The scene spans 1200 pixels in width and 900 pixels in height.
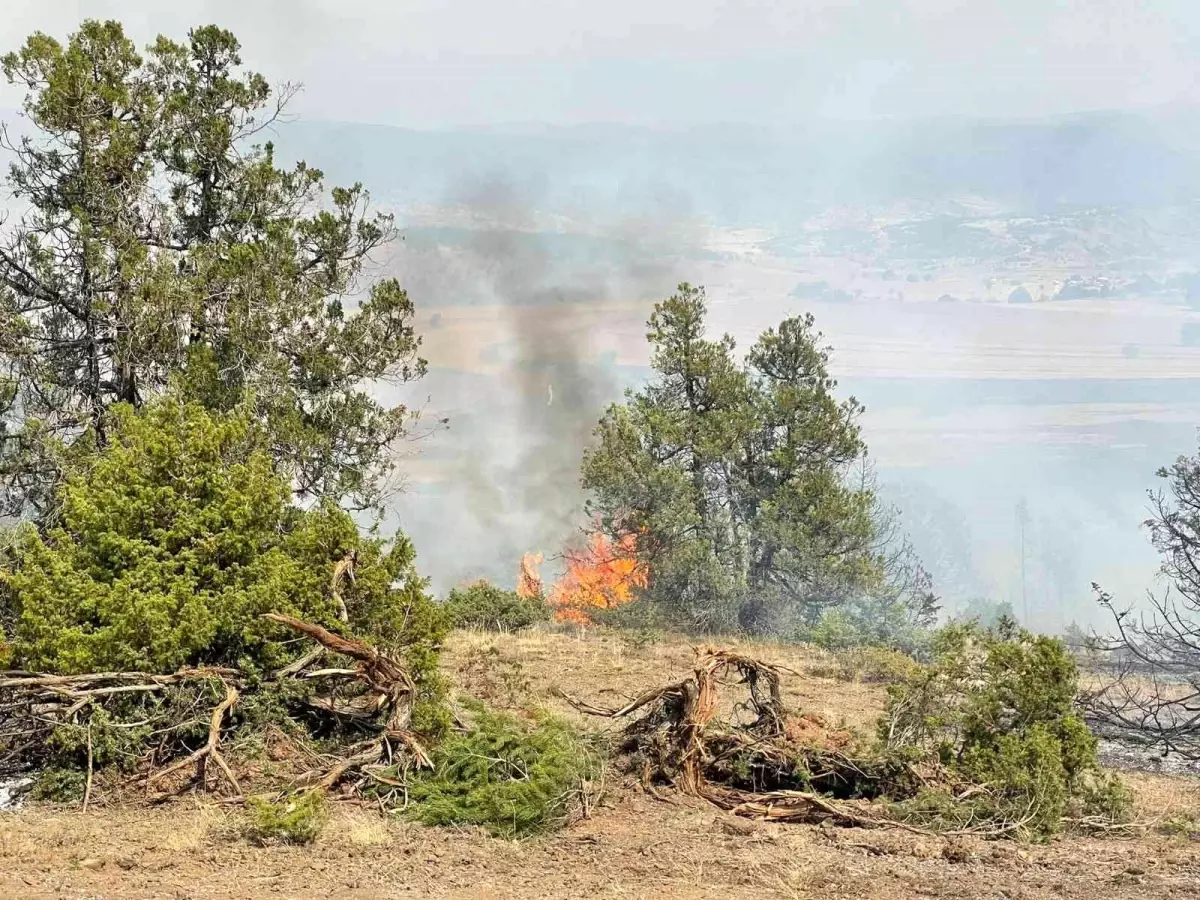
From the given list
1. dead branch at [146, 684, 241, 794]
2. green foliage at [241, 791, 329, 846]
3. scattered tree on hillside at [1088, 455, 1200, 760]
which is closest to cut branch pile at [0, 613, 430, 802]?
dead branch at [146, 684, 241, 794]

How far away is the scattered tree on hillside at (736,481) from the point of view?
27328 millimetres

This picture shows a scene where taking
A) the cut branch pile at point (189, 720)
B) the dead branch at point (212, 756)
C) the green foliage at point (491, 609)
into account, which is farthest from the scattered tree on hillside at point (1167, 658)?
the green foliage at point (491, 609)

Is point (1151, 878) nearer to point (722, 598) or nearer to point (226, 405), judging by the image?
point (226, 405)

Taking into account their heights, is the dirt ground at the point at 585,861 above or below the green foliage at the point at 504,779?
below

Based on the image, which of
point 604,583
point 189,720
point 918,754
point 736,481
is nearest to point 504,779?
point 189,720

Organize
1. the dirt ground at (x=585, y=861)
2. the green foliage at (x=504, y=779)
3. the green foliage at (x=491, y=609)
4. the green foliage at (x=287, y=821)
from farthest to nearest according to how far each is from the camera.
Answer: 1. the green foliage at (x=491, y=609)
2. the green foliage at (x=504, y=779)
3. the green foliage at (x=287, y=821)
4. the dirt ground at (x=585, y=861)

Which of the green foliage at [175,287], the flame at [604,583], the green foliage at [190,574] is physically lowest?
the flame at [604,583]

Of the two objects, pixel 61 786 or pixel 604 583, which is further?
pixel 604 583

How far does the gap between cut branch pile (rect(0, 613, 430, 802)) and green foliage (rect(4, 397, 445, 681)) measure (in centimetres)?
22

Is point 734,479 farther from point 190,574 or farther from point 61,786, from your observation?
point 61,786

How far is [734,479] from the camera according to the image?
29.2 metres

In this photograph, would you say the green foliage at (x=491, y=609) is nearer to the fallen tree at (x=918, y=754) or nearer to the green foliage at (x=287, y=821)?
the fallen tree at (x=918, y=754)

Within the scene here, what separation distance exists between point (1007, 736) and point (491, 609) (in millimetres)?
15361

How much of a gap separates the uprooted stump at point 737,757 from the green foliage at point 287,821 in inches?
104
